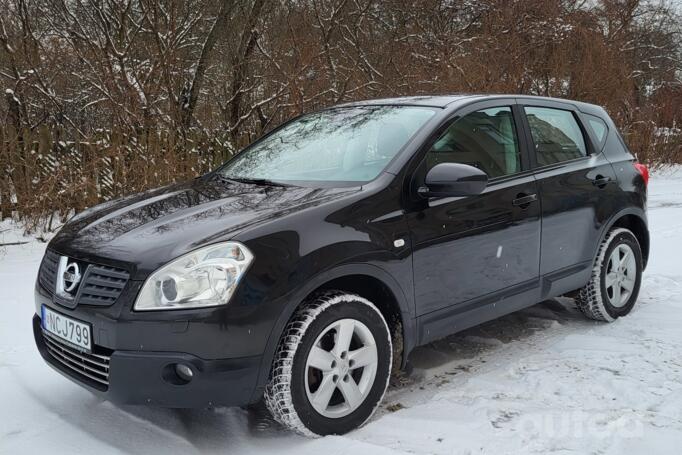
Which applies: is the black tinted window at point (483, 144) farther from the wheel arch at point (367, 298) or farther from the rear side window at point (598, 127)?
the rear side window at point (598, 127)

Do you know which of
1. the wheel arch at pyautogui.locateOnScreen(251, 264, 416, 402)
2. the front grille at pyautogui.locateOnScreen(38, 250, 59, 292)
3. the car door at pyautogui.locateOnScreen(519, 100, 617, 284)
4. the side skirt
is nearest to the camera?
the wheel arch at pyautogui.locateOnScreen(251, 264, 416, 402)

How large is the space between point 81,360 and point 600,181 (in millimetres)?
3370

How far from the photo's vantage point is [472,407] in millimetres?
3117

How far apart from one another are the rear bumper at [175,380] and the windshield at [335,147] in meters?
1.19

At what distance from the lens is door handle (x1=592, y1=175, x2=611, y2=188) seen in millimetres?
4305

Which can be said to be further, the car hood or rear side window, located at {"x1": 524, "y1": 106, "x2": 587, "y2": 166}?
rear side window, located at {"x1": 524, "y1": 106, "x2": 587, "y2": 166}

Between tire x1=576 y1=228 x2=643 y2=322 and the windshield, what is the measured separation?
1.74 m

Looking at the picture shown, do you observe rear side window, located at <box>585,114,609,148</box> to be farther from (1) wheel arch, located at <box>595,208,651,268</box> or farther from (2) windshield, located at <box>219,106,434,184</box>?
(2) windshield, located at <box>219,106,434,184</box>

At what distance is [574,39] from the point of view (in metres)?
14.4

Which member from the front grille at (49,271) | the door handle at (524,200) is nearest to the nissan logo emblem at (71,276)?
the front grille at (49,271)

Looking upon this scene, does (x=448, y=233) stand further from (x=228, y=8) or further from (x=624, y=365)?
(x=228, y=8)

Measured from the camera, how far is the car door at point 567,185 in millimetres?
3949

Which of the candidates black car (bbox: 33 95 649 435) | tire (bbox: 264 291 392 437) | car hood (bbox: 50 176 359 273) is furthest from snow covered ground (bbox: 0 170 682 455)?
car hood (bbox: 50 176 359 273)

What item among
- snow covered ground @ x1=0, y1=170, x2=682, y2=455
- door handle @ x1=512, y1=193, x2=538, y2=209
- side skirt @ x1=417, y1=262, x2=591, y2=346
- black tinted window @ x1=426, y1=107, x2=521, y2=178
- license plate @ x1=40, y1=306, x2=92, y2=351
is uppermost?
black tinted window @ x1=426, y1=107, x2=521, y2=178
